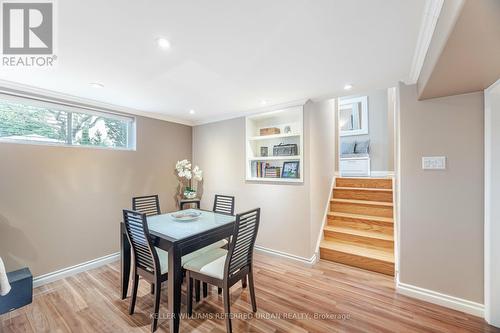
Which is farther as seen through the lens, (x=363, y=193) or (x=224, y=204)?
(x=363, y=193)

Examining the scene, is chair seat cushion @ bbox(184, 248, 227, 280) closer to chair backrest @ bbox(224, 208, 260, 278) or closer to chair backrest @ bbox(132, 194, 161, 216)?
chair backrest @ bbox(224, 208, 260, 278)

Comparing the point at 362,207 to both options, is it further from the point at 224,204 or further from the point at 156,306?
the point at 156,306

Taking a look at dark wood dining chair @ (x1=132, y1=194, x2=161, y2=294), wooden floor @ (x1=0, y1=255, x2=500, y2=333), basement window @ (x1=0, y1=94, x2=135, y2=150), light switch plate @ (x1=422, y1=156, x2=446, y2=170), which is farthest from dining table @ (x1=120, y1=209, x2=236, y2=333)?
light switch plate @ (x1=422, y1=156, x2=446, y2=170)

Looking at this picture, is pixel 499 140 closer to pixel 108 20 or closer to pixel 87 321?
pixel 108 20

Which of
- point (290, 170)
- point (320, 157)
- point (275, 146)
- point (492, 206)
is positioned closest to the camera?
point (492, 206)

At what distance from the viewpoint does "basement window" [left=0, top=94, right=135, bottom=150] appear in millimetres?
2387

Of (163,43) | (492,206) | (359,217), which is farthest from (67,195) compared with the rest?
(492,206)

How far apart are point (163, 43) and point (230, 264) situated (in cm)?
181

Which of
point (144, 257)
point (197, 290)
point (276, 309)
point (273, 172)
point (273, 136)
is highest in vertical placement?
point (273, 136)

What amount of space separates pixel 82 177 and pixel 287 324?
301 centimetres

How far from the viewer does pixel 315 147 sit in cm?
317

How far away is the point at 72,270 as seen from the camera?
270 centimetres

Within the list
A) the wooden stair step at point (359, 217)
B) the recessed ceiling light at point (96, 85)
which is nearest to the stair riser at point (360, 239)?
the wooden stair step at point (359, 217)

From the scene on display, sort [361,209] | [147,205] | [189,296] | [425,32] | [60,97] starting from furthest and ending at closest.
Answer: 1. [361,209]
2. [147,205]
3. [60,97]
4. [189,296]
5. [425,32]
